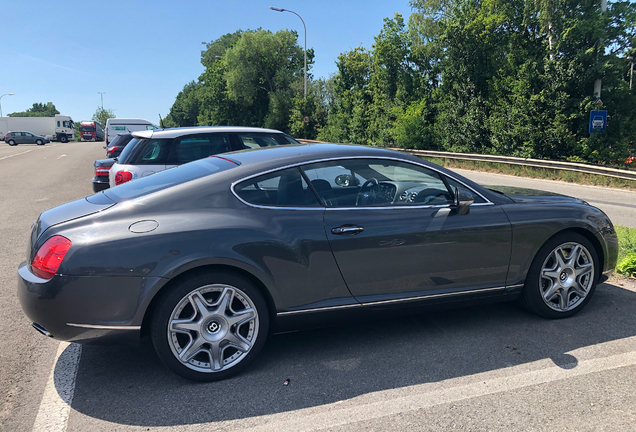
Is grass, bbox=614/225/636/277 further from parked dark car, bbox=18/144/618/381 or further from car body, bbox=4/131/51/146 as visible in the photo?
car body, bbox=4/131/51/146

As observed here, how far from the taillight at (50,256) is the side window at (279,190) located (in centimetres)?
111

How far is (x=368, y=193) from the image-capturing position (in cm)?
380

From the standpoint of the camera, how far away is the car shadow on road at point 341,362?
9.73ft

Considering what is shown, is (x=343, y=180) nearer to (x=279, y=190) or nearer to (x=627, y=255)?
(x=279, y=190)

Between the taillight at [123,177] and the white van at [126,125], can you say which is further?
the white van at [126,125]

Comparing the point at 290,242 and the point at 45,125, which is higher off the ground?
the point at 45,125

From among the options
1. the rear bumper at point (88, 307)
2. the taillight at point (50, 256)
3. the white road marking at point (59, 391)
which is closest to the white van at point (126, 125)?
the white road marking at point (59, 391)

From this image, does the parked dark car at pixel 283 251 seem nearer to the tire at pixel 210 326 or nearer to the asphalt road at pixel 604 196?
the tire at pixel 210 326

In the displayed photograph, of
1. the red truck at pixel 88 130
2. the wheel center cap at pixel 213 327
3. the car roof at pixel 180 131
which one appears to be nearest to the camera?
the wheel center cap at pixel 213 327

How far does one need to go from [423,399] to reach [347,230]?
118 centimetres

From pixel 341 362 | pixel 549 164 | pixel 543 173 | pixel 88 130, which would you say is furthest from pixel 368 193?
pixel 88 130

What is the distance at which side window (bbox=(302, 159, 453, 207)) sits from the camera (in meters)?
3.64

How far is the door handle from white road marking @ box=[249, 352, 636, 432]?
106cm

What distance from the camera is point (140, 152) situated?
738 cm
